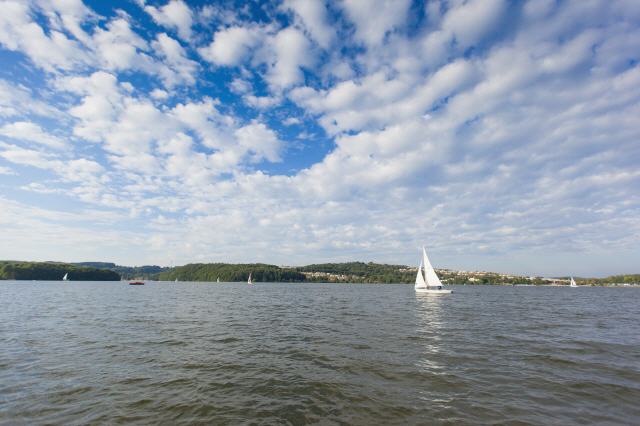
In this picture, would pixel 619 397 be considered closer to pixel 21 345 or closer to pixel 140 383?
pixel 140 383

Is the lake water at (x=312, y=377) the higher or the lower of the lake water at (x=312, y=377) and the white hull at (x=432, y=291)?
the lower

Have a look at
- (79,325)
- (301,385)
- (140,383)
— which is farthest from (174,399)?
(79,325)

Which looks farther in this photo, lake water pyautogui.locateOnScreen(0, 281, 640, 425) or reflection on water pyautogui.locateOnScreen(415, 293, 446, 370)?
→ reflection on water pyautogui.locateOnScreen(415, 293, 446, 370)

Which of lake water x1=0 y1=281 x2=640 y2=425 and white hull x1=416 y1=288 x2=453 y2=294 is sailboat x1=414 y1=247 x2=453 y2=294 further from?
lake water x1=0 y1=281 x2=640 y2=425

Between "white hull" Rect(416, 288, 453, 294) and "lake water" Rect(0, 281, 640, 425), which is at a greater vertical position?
"white hull" Rect(416, 288, 453, 294)

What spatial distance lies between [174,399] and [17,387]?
7.65 metres

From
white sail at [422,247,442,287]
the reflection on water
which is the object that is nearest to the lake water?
the reflection on water

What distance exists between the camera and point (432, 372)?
57.1 ft

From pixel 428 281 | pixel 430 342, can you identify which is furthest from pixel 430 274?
pixel 430 342

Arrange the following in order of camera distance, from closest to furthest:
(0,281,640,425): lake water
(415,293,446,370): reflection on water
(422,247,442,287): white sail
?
1. (0,281,640,425): lake water
2. (415,293,446,370): reflection on water
3. (422,247,442,287): white sail

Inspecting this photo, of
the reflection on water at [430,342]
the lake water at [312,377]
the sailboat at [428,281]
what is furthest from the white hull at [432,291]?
the lake water at [312,377]

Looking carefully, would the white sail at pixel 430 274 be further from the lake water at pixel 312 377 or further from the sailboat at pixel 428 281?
the lake water at pixel 312 377

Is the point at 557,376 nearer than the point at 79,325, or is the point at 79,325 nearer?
the point at 557,376

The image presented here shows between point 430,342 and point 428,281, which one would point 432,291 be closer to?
point 428,281
